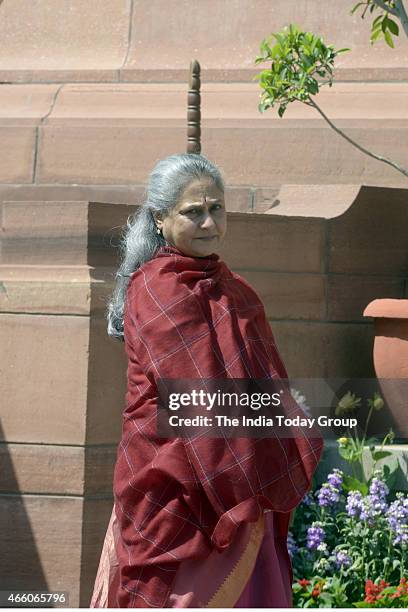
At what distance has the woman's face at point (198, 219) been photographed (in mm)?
4082

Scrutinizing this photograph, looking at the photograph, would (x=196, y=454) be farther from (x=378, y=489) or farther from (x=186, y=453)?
(x=378, y=489)

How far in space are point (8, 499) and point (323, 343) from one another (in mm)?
1848

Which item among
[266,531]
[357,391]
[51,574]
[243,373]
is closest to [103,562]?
[266,531]

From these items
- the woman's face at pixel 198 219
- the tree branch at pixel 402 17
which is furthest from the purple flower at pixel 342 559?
the tree branch at pixel 402 17

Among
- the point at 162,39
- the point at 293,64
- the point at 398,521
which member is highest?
the point at 162,39

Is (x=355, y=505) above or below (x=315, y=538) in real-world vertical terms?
above

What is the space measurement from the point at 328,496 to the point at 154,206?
2.07m

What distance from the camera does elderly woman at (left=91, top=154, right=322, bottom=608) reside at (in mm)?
3879

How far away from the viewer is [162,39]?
831 centimetres

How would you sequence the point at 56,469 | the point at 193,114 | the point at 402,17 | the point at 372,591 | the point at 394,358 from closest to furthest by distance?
1. the point at 372,591
2. the point at 56,469
3. the point at 402,17
4. the point at 394,358
5. the point at 193,114

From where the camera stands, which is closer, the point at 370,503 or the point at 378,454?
the point at 370,503

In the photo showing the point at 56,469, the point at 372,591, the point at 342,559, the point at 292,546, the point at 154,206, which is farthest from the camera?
the point at 56,469

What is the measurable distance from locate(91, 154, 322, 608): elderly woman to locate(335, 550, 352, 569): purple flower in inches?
56.2

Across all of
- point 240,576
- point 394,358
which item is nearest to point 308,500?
point 394,358
